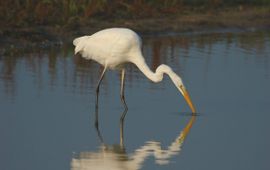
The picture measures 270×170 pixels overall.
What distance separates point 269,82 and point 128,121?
343cm

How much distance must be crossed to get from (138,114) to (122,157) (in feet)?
7.49

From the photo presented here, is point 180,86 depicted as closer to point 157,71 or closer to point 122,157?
point 157,71

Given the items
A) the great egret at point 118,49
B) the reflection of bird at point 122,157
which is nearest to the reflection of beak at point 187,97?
the great egret at point 118,49

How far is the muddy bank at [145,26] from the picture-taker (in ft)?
55.1

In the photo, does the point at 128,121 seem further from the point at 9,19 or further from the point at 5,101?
the point at 9,19

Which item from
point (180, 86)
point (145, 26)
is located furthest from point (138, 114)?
point (145, 26)

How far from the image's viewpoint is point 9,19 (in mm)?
17312

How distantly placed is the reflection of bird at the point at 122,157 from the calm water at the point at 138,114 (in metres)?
0.01

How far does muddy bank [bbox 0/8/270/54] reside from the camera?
661 inches

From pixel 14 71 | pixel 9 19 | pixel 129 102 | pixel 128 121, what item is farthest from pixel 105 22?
pixel 128 121

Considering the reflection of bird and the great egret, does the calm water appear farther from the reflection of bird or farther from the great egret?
the great egret

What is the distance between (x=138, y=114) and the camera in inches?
460

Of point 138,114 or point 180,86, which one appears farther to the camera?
point 138,114

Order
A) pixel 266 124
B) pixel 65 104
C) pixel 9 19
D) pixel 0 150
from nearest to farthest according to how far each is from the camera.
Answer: pixel 0 150
pixel 266 124
pixel 65 104
pixel 9 19
